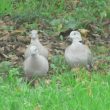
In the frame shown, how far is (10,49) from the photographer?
979cm

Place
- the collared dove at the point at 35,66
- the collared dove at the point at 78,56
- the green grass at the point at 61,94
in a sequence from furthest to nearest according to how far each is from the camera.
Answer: the collared dove at the point at 78,56
the collared dove at the point at 35,66
the green grass at the point at 61,94

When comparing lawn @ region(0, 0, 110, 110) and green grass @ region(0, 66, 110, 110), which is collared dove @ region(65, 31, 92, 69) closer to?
lawn @ region(0, 0, 110, 110)

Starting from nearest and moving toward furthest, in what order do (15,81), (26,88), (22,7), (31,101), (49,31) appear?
(31,101), (26,88), (15,81), (49,31), (22,7)

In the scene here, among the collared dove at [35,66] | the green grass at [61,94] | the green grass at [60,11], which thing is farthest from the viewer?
the green grass at [60,11]

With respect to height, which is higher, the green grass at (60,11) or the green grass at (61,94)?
the green grass at (60,11)

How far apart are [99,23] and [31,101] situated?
499 centimetres

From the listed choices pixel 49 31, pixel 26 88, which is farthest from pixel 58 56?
pixel 26 88

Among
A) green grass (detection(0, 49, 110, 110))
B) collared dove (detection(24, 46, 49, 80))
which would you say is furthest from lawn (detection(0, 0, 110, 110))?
collared dove (detection(24, 46, 49, 80))

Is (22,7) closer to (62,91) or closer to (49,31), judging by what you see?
(49,31)

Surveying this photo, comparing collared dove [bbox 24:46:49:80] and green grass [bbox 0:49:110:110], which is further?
collared dove [bbox 24:46:49:80]

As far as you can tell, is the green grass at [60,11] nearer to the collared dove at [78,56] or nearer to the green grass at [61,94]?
the collared dove at [78,56]

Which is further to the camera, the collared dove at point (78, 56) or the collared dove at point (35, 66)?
the collared dove at point (78, 56)

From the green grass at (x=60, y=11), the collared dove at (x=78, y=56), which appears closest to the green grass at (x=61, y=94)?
the collared dove at (x=78, y=56)

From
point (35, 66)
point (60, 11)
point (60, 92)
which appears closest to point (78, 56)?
point (35, 66)
